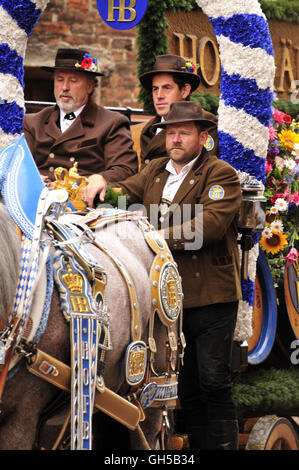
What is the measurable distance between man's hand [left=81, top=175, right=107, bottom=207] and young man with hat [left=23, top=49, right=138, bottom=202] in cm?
38

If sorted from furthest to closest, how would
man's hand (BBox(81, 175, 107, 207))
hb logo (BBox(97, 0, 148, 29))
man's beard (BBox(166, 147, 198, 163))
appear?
1. hb logo (BBox(97, 0, 148, 29))
2. man's beard (BBox(166, 147, 198, 163))
3. man's hand (BBox(81, 175, 107, 207))

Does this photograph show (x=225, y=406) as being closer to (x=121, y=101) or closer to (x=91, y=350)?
(x=91, y=350)

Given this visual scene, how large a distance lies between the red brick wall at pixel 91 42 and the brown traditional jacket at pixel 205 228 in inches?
177

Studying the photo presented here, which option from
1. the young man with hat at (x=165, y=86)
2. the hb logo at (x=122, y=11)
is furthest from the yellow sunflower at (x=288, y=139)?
the hb logo at (x=122, y=11)

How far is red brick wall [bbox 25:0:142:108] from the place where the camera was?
8.18 m

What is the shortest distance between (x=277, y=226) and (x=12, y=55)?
1.79m

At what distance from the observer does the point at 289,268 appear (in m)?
Answer: 5.10

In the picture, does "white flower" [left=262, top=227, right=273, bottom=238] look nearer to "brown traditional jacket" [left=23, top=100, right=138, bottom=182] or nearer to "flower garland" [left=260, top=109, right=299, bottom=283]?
"flower garland" [left=260, top=109, right=299, bottom=283]

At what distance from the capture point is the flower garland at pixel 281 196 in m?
4.86

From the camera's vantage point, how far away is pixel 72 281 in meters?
2.57

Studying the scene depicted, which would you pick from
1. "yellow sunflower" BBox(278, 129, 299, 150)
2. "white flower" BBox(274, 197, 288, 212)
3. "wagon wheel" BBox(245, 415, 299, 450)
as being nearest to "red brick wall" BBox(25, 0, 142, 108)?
"yellow sunflower" BBox(278, 129, 299, 150)

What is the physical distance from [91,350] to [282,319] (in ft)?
9.34
